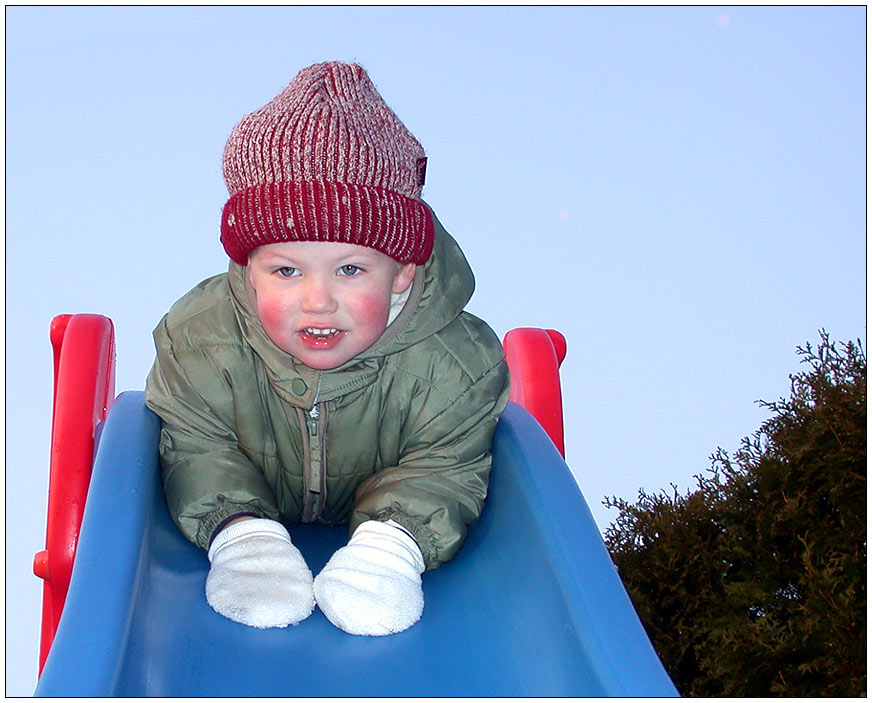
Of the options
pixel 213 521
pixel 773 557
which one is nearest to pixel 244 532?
pixel 213 521

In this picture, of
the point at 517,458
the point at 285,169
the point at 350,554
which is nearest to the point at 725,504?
the point at 517,458

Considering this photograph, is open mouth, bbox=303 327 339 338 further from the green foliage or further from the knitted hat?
the green foliage

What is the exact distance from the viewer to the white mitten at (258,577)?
1.65m

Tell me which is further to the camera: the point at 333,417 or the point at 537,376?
the point at 537,376

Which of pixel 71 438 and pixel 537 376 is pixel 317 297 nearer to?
pixel 71 438

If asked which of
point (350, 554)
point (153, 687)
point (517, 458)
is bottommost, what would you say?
point (153, 687)

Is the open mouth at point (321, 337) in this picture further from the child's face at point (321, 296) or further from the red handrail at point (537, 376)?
the red handrail at point (537, 376)

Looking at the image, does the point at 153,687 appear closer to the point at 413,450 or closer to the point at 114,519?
the point at 114,519

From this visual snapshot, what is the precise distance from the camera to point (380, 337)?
1.84m

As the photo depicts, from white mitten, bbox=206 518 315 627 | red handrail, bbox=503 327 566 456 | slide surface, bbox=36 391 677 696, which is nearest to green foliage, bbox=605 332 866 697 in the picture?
→ red handrail, bbox=503 327 566 456

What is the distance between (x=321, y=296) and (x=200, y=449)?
0.37m

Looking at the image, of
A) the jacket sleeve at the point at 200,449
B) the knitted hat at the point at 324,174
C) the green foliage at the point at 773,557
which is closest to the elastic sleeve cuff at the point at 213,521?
the jacket sleeve at the point at 200,449

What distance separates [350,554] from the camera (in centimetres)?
172

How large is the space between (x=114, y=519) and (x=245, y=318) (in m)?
0.42
